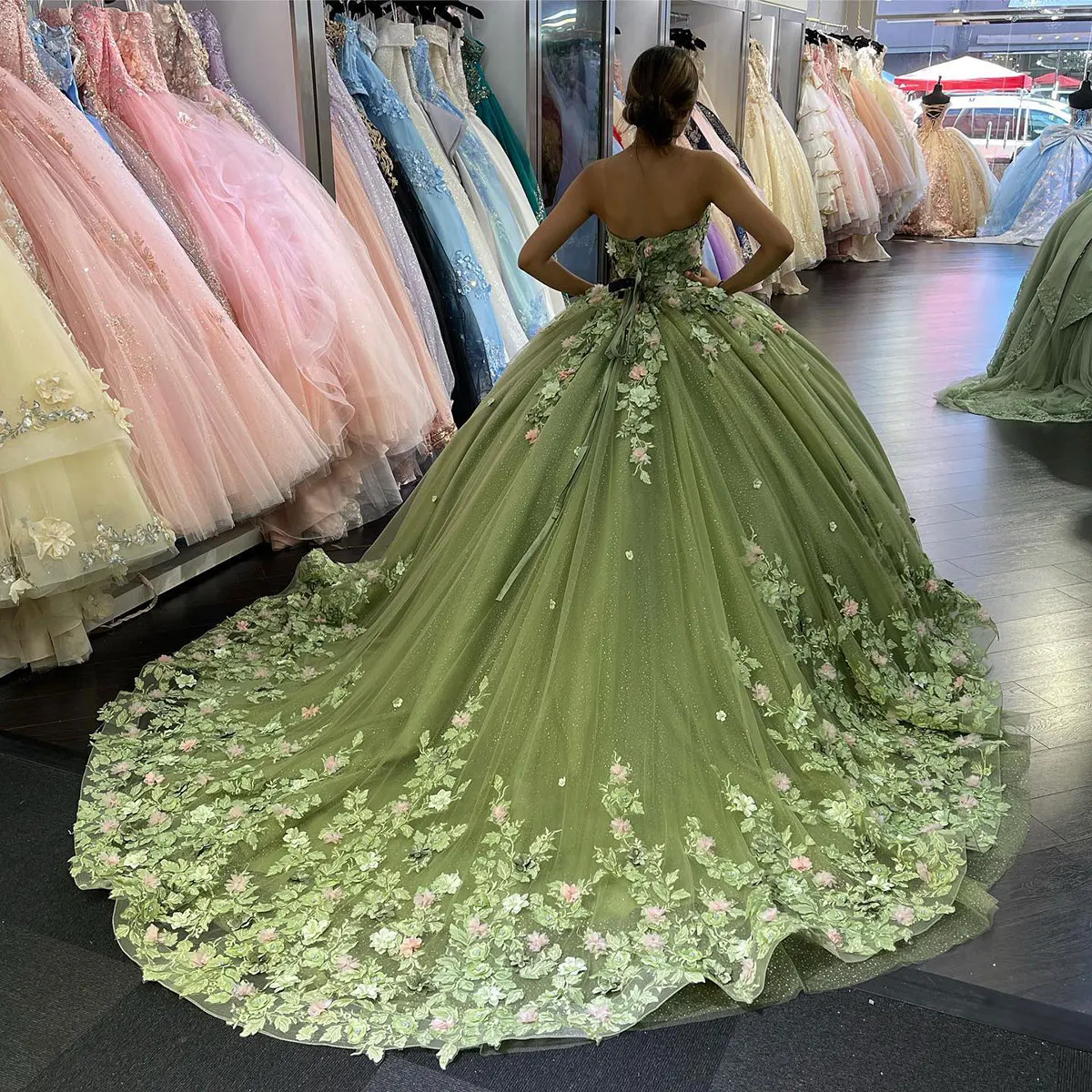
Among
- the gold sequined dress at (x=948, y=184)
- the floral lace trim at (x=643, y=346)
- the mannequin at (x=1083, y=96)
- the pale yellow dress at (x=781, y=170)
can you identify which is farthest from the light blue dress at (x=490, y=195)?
the gold sequined dress at (x=948, y=184)

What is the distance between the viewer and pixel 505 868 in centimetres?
195

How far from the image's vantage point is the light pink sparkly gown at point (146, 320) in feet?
9.29

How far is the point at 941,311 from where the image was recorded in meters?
7.81

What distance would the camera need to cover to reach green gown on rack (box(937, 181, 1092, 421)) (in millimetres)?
5246

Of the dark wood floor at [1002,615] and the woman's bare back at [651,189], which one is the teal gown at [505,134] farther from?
the woman's bare back at [651,189]

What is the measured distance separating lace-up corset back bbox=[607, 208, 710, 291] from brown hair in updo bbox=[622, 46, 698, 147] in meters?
0.20

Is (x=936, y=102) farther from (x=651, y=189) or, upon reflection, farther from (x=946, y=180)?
(x=651, y=189)

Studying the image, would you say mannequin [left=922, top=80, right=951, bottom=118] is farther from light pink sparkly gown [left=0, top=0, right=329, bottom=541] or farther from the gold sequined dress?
light pink sparkly gown [left=0, top=0, right=329, bottom=541]

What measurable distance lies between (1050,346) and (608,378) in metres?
3.86

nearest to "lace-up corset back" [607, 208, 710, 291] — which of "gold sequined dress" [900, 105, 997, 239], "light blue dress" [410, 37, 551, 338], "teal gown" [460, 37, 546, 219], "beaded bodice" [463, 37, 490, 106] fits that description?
"light blue dress" [410, 37, 551, 338]

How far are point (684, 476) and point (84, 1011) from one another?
144 cm

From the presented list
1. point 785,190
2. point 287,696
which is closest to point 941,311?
point 785,190

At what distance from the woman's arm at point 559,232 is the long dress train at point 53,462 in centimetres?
103

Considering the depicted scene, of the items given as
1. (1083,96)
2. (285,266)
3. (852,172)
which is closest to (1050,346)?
(285,266)
